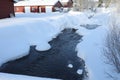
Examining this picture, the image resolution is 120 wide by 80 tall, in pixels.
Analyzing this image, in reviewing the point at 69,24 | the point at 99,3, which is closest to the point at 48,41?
the point at 69,24

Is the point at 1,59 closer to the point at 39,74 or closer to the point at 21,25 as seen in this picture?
the point at 39,74

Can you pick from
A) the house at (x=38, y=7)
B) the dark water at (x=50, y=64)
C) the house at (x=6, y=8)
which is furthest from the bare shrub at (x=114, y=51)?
the house at (x=38, y=7)

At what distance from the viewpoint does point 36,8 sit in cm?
4984

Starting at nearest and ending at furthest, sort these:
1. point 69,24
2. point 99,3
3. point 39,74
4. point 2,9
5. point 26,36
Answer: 1. point 39,74
2. point 26,36
3. point 2,9
4. point 69,24
5. point 99,3

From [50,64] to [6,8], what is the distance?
15880 mm

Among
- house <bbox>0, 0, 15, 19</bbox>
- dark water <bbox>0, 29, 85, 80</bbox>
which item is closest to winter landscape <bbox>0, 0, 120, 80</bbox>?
dark water <bbox>0, 29, 85, 80</bbox>

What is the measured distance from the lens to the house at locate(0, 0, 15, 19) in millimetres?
27508

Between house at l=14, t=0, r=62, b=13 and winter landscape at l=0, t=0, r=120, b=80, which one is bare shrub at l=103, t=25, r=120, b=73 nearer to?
winter landscape at l=0, t=0, r=120, b=80

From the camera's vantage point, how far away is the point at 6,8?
28609 millimetres

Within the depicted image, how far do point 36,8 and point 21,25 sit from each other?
96.7 ft

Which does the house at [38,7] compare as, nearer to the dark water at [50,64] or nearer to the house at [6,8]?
the house at [6,8]

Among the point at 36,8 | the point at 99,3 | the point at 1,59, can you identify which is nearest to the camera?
the point at 1,59

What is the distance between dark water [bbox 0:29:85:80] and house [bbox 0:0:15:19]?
34.7ft

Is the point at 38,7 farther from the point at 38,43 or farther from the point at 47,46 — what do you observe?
the point at 47,46
